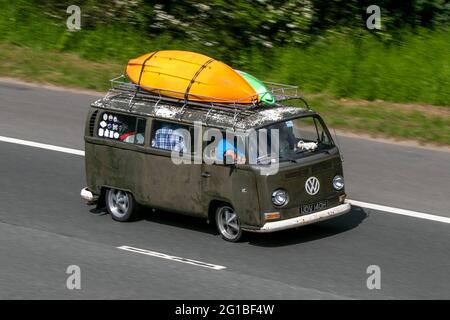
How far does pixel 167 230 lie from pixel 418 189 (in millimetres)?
4178

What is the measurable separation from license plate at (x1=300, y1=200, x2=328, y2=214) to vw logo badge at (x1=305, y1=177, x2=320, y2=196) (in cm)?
16

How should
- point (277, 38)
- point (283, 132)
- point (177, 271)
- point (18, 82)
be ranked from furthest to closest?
point (277, 38), point (18, 82), point (283, 132), point (177, 271)

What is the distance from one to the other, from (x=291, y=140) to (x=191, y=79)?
60.8 inches

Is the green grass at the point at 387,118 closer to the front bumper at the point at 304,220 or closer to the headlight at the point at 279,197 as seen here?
the front bumper at the point at 304,220

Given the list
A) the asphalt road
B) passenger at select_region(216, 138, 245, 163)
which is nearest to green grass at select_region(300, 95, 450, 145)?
the asphalt road

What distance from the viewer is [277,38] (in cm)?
2316

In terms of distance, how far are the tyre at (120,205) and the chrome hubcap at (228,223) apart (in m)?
1.38

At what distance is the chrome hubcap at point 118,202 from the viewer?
49.0 feet

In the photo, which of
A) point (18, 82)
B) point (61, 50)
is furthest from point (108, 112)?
point (61, 50)

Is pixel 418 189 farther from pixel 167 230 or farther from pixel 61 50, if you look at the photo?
pixel 61 50

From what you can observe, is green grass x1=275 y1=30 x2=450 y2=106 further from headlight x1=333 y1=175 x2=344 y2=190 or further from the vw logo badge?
the vw logo badge

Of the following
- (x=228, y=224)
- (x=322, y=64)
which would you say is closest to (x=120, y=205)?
(x=228, y=224)

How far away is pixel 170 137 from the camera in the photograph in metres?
14.2

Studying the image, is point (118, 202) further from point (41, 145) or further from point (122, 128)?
point (41, 145)
